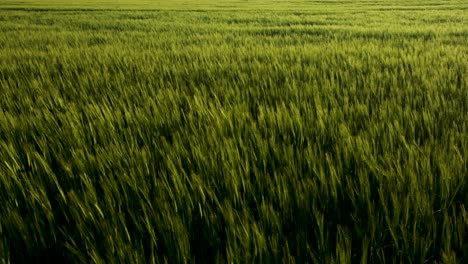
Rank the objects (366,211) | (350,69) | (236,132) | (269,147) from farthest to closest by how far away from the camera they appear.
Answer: (350,69) < (236,132) < (269,147) < (366,211)

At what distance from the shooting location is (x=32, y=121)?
1431 millimetres

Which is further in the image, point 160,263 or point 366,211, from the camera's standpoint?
point 366,211

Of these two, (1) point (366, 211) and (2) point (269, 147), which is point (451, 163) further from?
(2) point (269, 147)

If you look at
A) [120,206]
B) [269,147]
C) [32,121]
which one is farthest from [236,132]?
[32,121]

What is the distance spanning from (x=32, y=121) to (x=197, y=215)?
3.26 ft

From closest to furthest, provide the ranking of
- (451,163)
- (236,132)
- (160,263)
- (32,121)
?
1. (160,263)
2. (451,163)
3. (236,132)
4. (32,121)

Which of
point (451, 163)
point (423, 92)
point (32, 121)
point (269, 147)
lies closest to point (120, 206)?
point (269, 147)

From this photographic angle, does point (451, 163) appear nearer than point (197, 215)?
No

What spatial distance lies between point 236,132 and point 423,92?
0.98 metres

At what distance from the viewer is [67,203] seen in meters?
0.81

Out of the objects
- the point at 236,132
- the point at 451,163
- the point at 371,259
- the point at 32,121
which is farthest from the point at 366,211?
the point at 32,121

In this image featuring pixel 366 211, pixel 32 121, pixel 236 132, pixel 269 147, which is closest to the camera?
pixel 366 211

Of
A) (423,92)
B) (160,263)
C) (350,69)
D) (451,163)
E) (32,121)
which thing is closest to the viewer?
(160,263)

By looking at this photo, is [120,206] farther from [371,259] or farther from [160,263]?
[371,259]
